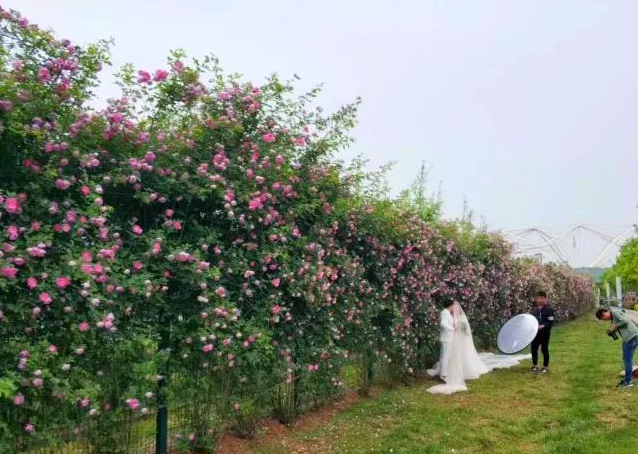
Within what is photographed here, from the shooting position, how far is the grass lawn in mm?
6672

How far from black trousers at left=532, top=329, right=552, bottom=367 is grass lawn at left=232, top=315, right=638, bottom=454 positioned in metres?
1.19

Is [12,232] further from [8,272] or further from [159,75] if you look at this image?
[159,75]

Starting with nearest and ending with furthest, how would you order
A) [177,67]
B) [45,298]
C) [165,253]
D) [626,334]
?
[45,298], [165,253], [177,67], [626,334]

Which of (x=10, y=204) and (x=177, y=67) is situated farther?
(x=177, y=67)

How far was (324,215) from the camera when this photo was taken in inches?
287

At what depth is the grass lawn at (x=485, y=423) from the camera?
21.9 ft

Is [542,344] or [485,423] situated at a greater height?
[542,344]

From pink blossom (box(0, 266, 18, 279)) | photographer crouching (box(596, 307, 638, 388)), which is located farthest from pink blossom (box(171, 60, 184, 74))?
photographer crouching (box(596, 307, 638, 388))

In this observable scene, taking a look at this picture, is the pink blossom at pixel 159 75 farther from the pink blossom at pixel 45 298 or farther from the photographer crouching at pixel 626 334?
the photographer crouching at pixel 626 334

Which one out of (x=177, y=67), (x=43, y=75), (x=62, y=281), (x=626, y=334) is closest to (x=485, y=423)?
(x=626, y=334)

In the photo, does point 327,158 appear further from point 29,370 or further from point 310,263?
point 29,370

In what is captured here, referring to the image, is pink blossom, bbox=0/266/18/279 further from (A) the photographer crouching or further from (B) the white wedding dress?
(A) the photographer crouching

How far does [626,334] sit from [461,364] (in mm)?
3031

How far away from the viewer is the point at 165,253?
4.77 meters
